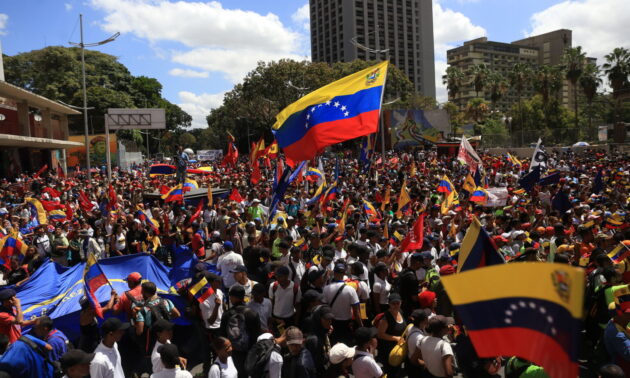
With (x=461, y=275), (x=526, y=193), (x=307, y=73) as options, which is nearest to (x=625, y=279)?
(x=461, y=275)

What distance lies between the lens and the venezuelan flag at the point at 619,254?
21.8 feet

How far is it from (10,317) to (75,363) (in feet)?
6.54

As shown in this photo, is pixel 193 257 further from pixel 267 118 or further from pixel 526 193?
pixel 267 118

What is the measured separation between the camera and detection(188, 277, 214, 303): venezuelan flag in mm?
6047

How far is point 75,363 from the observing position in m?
3.95

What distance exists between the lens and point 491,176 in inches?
938

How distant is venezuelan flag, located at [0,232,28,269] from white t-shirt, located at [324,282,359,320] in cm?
695

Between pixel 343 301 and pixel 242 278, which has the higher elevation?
pixel 242 278

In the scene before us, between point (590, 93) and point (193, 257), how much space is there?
5900cm

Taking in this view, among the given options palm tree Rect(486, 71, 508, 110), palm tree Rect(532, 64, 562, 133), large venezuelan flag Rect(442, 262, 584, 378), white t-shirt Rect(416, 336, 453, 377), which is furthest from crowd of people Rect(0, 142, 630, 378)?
palm tree Rect(486, 71, 508, 110)

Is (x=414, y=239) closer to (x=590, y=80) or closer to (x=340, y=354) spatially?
(x=340, y=354)

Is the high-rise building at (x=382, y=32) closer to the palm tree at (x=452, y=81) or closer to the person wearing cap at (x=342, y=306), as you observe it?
the palm tree at (x=452, y=81)

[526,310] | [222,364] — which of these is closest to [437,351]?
[526,310]

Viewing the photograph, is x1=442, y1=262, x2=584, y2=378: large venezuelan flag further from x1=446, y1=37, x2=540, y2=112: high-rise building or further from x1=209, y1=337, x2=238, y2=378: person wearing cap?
x1=446, y1=37, x2=540, y2=112: high-rise building
